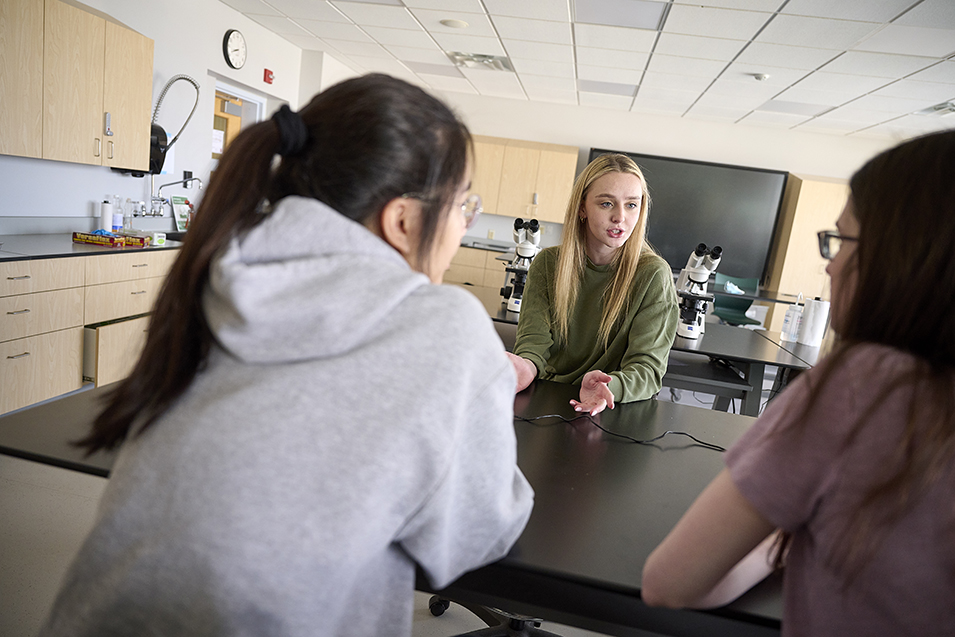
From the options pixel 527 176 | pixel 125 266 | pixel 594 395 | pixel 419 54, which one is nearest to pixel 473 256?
pixel 527 176

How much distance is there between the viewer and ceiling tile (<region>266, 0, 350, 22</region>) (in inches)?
173

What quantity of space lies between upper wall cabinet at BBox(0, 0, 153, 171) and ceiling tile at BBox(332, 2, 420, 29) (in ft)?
4.75

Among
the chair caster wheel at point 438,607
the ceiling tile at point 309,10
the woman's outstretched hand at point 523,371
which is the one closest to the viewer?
the woman's outstretched hand at point 523,371

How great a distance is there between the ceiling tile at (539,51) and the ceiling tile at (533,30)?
0.12 metres

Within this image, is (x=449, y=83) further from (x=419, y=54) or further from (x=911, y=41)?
(x=911, y=41)

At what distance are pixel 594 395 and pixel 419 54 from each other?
15.9 feet

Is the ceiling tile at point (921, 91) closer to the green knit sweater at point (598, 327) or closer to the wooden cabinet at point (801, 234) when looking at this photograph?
the wooden cabinet at point (801, 234)

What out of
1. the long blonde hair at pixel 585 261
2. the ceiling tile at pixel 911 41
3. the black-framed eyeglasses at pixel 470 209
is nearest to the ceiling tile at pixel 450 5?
the ceiling tile at pixel 911 41

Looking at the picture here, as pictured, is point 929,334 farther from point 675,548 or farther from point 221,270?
point 221,270

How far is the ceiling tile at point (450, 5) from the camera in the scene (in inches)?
154

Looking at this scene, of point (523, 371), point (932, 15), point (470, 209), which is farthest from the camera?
point (932, 15)

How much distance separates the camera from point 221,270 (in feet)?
2.09

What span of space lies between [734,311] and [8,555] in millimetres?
5512

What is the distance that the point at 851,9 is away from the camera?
3242 mm
